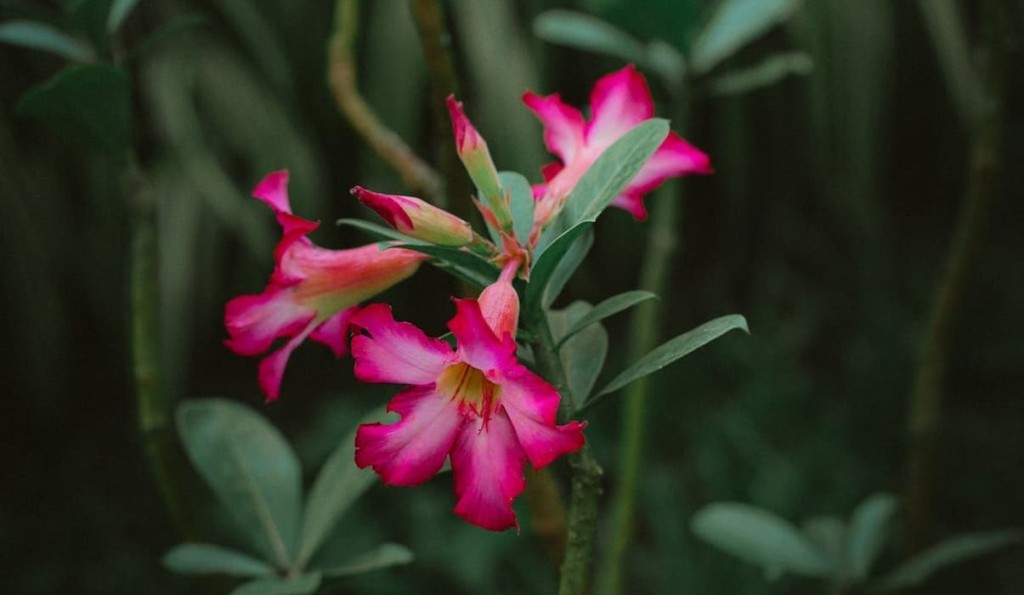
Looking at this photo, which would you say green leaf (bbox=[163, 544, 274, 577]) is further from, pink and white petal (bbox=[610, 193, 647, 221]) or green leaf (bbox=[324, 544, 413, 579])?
pink and white petal (bbox=[610, 193, 647, 221])

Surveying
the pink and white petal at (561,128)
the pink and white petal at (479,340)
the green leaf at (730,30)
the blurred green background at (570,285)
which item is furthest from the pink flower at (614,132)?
the blurred green background at (570,285)

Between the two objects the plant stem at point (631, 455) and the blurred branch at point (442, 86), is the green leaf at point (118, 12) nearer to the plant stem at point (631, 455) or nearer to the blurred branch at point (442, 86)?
the blurred branch at point (442, 86)

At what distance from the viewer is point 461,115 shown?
0.30 metres

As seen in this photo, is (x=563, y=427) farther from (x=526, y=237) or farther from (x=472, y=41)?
(x=472, y=41)

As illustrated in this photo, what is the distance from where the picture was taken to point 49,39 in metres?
0.45

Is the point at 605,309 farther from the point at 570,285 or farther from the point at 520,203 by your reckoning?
the point at 570,285

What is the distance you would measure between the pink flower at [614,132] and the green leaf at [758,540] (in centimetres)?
24

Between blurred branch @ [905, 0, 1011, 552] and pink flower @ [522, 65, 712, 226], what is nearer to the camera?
pink flower @ [522, 65, 712, 226]

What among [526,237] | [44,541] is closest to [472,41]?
[44,541]

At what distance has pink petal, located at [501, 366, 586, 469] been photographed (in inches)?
10.3

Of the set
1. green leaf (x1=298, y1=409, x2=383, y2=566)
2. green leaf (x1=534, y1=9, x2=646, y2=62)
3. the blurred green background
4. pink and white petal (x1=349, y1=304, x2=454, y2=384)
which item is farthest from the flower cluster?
the blurred green background

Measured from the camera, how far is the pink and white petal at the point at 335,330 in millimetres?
339

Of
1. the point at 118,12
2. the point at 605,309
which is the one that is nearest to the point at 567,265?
the point at 605,309

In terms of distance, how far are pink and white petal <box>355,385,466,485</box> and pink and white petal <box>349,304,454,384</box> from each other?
0.01 metres
